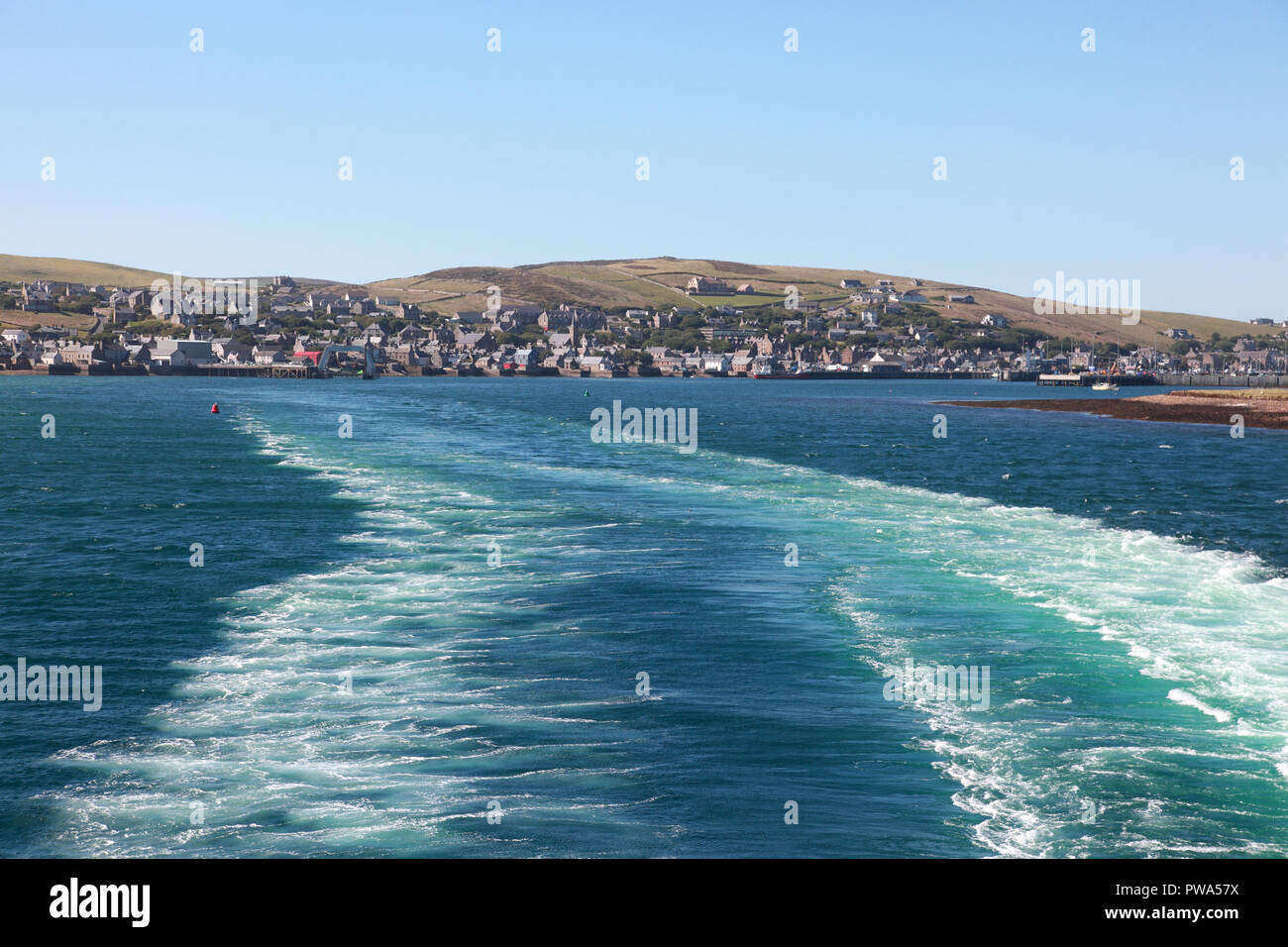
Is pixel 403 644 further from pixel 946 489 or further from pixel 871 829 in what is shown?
pixel 946 489

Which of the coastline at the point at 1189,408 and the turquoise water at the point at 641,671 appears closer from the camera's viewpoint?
the turquoise water at the point at 641,671

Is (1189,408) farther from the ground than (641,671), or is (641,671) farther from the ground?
(1189,408)

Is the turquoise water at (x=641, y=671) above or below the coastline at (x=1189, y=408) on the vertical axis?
below

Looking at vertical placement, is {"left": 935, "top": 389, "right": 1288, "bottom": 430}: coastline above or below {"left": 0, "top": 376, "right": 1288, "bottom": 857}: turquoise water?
above

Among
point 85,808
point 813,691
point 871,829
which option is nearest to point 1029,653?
point 813,691
